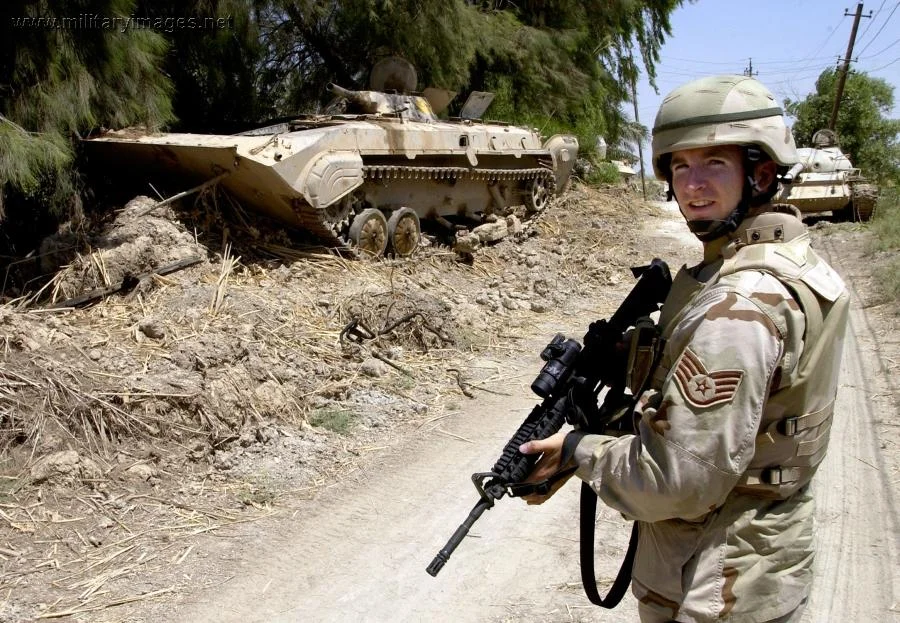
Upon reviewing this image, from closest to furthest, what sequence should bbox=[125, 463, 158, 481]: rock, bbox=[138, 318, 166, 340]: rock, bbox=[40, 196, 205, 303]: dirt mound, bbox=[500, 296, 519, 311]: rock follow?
bbox=[125, 463, 158, 481]: rock
bbox=[138, 318, 166, 340]: rock
bbox=[40, 196, 205, 303]: dirt mound
bbox=[500, 296, 519, 311]: rock

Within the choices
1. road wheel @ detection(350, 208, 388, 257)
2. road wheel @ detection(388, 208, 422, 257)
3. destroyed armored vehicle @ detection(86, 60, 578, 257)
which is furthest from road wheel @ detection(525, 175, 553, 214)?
road wheel @ detection(350, 208, 388, 257)

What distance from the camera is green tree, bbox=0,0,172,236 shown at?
6820 millimetres

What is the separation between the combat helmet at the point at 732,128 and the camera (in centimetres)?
180

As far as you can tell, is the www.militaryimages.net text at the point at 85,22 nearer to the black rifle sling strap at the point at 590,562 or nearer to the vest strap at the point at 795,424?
the black rifle sling strap at the point at 590,562

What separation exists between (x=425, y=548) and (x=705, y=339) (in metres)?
2.69

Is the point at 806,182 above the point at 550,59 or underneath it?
underneath

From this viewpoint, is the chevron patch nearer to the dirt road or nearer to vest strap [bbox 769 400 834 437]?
vest strap [bbox 769 400 834 437]

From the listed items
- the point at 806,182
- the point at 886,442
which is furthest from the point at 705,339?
the point at 806,182

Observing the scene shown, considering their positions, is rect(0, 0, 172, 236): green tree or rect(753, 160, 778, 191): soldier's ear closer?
rect(753, 160, 778, 191): soldier's ear

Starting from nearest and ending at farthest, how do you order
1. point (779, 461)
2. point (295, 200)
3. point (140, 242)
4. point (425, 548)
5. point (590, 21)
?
point (779, 461), point (425, 548), point (140, 242), point (295, 200), point (590, 21)

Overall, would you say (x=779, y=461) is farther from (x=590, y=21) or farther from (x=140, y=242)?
(x=590, y=21)

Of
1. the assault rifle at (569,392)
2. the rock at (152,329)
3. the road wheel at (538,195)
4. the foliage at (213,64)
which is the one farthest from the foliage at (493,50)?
the assault rifle at (569,392)

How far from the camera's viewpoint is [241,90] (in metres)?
12.5

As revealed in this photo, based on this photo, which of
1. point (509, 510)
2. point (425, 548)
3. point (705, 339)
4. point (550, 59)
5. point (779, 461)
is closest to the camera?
point (705, 339)
